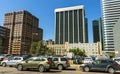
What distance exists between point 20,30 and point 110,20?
87.0 m

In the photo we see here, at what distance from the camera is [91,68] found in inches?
802

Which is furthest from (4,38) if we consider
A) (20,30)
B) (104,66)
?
(104,66)

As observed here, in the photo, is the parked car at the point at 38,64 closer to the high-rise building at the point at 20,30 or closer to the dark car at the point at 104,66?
the dark car at the point at 104,66

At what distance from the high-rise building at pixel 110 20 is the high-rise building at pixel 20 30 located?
6778 centimetres

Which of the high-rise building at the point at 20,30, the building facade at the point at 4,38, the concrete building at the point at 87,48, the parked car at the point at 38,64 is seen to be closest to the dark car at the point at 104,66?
the parked car at the point at 38,64

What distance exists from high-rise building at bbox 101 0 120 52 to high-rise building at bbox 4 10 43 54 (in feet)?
222

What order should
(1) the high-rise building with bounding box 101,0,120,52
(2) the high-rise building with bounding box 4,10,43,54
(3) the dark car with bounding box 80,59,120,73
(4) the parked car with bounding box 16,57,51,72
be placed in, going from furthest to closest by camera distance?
(2) the high-rise building with bounding box 4,10,43,54
(1) the high-rise building with bounding box 101,0,120,52
(3) the dark car with bounding box 80,59,120,73
(4) the parked car with bounding box 16,57,51,72

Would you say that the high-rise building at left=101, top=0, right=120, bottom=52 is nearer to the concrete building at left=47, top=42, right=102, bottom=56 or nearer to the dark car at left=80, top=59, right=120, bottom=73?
the concrete building at left=47, top=42, right=102, bottom=56

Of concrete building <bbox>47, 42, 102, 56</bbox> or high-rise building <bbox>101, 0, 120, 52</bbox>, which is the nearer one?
high-rise building <bbox>101, 0, 120, 52</bbox>

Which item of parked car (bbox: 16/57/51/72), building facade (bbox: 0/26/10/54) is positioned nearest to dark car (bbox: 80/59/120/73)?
parked car (bbox: 16/57/51/72)

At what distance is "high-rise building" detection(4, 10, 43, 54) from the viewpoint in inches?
6353

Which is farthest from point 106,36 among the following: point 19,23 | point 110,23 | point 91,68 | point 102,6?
point 91,68

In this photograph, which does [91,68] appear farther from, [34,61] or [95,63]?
[34,61]

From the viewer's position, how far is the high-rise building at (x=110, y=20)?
160 m
